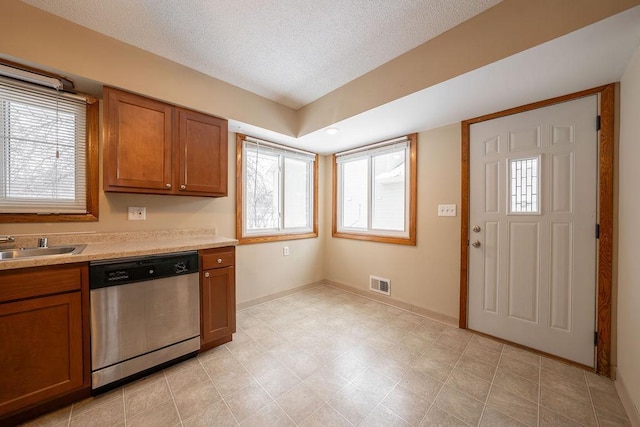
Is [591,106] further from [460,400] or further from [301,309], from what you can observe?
[301,309]

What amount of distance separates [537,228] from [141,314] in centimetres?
317

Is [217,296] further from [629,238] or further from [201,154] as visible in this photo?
[629,238]

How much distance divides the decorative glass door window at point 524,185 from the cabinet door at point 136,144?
3036 mm

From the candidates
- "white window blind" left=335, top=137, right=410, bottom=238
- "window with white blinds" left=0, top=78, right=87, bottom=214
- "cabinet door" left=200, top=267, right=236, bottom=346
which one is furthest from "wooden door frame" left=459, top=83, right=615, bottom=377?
"window with white blinds" left=0, top=78, right=87, bottom=214

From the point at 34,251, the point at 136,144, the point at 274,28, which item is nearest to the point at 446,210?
the point at 274,28

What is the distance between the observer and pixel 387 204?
3168 mm

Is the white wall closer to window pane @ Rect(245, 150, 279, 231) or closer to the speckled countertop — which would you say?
the speckled countertop

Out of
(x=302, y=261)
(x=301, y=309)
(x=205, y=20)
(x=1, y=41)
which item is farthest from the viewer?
(x=302, y=261)

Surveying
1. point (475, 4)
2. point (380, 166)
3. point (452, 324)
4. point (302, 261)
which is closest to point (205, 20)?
point (475, 4)

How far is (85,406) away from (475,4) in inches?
136

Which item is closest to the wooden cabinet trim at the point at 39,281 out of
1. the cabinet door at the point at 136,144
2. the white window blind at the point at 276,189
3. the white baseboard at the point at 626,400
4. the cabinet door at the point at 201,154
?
the cabinet door at the point at 136,144

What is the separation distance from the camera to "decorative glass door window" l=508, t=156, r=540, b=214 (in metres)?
2.01

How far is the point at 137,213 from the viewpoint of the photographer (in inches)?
85.0

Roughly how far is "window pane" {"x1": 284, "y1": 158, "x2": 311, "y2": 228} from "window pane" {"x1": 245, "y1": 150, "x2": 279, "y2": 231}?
0.56 feet
